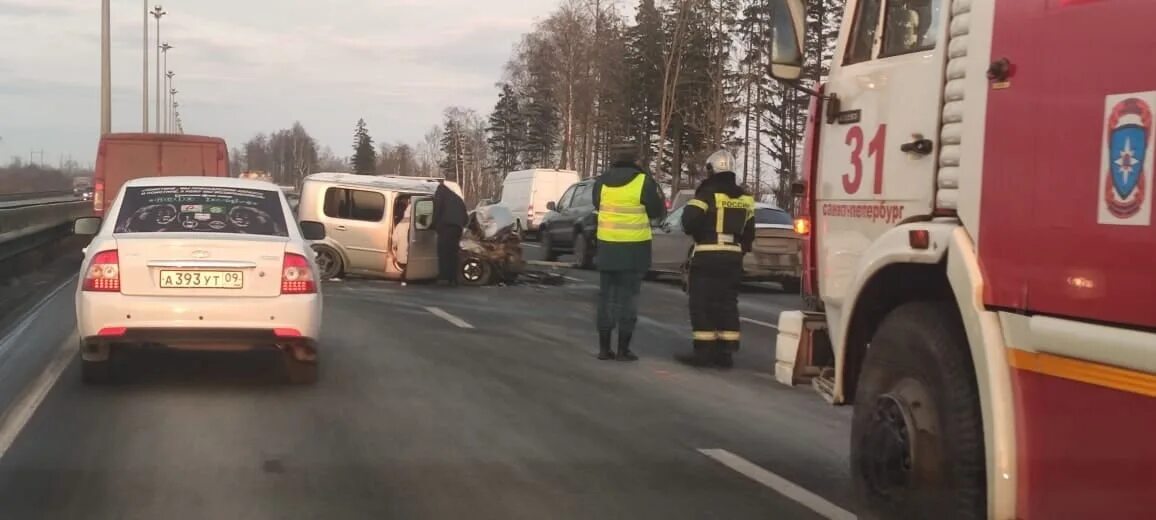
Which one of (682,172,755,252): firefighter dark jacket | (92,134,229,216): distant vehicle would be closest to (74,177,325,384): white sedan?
(682,172,755,252): firefighter dark jacket

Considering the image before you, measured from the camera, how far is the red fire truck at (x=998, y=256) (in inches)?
123

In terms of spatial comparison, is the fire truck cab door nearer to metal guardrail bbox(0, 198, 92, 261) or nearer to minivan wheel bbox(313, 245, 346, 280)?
metal guardrail bbox(0, 198, 92, 261)

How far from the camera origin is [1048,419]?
3.42m

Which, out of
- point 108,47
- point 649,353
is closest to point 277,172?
point 108,47

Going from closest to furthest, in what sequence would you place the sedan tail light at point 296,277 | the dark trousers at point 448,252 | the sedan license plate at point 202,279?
the sedan license plate at point 202,279 → the sedan tail light at point 296,277 → the dark trousers at point 448,252

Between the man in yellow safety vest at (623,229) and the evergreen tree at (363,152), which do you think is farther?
the evergreen tree at (363,152)

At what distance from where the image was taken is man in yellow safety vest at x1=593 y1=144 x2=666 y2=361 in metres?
10.3

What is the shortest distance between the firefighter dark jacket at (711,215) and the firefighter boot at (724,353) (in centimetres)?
83

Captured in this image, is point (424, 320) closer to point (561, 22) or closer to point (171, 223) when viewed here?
point (171, 223)

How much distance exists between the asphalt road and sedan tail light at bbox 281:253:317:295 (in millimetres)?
752

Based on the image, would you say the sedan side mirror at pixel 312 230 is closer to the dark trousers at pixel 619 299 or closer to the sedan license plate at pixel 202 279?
the sedan license plate at pixel 202 279

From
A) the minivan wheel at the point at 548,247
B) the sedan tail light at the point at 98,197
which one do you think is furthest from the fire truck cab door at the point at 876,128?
the minivan wheel at the point at 548,247

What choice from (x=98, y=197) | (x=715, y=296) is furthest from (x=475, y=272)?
(x=715, y=296)

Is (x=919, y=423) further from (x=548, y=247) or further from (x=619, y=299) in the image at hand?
(x=548, y=247)
